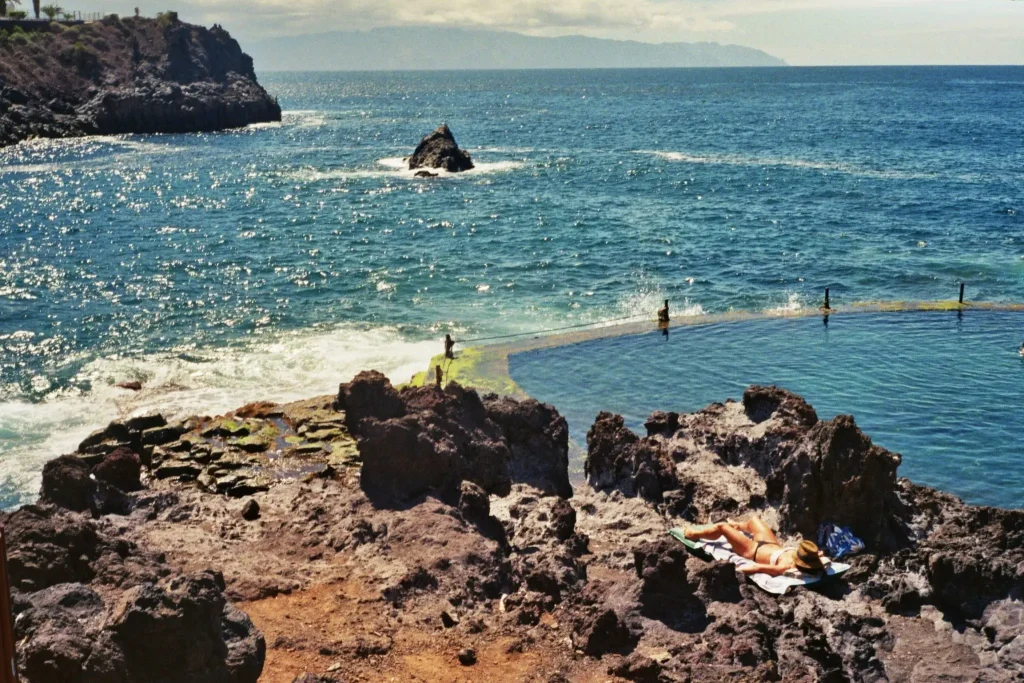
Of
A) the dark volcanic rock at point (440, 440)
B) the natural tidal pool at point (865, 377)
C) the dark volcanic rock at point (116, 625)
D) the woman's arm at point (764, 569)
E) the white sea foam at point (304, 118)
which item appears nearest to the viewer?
the dark volcanic rock at point (116, 625)

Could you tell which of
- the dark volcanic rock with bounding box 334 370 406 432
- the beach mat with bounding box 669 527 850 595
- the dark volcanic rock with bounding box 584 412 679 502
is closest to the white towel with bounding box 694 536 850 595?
the beach mat with bounding box 669 527 850 595

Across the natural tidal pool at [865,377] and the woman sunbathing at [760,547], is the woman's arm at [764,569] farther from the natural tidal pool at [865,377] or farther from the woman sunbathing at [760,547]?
the natural tidal pool at [865,377]

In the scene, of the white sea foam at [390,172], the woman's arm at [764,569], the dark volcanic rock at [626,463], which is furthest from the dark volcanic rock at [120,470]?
the white sea foam at [390,172]

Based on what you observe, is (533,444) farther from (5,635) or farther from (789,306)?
(789,306)

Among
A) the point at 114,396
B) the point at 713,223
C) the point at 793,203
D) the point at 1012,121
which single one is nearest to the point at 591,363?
the point at 114,396

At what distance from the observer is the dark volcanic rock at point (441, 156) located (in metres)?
89.7

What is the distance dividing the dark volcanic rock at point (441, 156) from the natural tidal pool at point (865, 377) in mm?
53716

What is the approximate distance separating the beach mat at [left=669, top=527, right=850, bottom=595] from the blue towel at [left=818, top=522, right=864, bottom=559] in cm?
54

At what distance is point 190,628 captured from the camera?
12.8 metres

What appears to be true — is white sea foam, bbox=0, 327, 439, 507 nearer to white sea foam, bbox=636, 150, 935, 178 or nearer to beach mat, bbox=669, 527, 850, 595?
beach mat, bbox=669, 527, 850, 595

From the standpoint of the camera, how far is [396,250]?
5700 cm

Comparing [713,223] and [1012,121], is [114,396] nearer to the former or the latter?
[713,223]

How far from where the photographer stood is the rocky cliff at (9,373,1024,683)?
46.6 feet

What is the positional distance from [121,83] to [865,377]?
128758 mm
